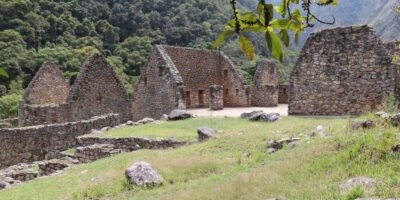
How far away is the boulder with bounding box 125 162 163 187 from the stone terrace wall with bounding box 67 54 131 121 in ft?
30.7

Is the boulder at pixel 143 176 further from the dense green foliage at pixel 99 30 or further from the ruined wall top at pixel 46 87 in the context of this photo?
the dense green foliage at pixel 99 30

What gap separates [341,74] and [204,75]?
25.9ft

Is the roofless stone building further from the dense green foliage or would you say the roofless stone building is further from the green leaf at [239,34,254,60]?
the dense green foliage

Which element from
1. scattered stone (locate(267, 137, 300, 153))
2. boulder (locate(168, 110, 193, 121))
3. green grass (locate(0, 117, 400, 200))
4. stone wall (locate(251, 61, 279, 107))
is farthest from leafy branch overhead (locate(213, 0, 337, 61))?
stone wall (locate(251, 61, 279, 107))

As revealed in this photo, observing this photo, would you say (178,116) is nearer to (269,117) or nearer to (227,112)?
(227,112)

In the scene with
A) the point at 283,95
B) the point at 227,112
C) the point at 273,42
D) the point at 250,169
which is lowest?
the point at 250,169

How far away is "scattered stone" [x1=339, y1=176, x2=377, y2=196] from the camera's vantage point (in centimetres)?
587

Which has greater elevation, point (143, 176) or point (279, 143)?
point (279, 143)

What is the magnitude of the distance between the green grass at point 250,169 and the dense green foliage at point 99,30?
25.5 meters

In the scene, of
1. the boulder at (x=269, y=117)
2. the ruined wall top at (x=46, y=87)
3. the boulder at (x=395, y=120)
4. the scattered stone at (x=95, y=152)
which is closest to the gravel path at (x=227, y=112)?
the boulder at (x=269, y=117)

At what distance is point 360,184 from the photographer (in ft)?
20.0

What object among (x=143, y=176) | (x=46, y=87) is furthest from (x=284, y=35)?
(x=46, y=87)

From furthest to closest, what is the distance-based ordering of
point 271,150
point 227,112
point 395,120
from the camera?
point 227,112
point 271,150
point 395,120

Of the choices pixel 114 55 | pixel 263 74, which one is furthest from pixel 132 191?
pixel 114 55
